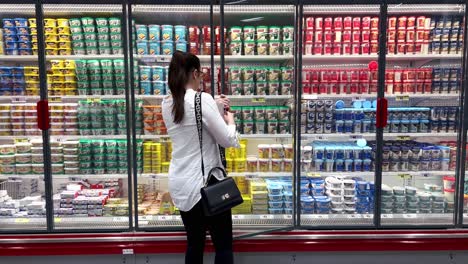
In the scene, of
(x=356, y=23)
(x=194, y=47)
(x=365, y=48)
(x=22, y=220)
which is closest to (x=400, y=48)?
(x=365, y=48)

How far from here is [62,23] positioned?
10.6 ft

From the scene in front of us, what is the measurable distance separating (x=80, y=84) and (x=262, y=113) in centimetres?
171

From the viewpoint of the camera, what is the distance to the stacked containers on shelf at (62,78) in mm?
3244

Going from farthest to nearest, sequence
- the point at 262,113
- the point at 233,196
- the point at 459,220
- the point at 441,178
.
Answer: the point at 441,178, the point at 262,113, the point at 459,220, the point at 233,196

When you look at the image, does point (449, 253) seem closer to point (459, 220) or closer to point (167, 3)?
point (459, 220)

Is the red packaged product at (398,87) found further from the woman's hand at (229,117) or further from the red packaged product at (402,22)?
the woman's hand at (229,117)

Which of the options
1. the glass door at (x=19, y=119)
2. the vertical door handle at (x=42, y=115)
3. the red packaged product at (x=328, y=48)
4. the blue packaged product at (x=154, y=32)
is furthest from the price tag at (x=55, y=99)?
the red packaged product at (x=328, y=48)

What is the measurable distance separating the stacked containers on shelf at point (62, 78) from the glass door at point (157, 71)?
0.60 m

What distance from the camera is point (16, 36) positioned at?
3.18m

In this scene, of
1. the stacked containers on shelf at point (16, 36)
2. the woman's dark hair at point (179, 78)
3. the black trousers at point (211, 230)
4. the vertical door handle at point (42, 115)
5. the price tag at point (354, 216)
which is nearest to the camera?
the woman's dark hair at point (179, 78)

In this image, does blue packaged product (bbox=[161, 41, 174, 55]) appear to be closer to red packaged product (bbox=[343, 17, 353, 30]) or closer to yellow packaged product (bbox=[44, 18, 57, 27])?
yellow packaged product (bbox=[44, 18, 57, 27])

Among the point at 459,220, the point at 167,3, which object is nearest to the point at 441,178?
the point at 459,220

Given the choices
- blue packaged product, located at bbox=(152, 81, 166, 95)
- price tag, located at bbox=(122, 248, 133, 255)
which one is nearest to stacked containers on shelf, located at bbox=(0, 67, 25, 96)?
blue packaged product, located at bbox=(152, 81, 166, 95)

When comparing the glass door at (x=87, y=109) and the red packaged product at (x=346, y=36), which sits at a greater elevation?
the red packaged product at (x=346, y=36)
